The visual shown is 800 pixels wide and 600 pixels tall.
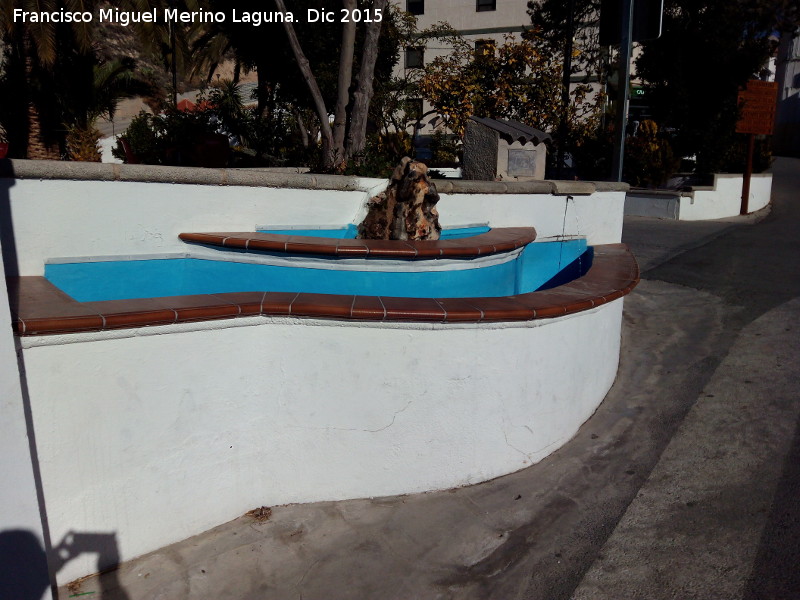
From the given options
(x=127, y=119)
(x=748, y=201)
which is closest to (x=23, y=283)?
(x=748, y=201)

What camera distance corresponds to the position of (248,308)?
3.80 metres

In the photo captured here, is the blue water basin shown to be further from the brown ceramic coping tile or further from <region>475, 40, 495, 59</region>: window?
<region>475, 40, 495, 59</region>: window

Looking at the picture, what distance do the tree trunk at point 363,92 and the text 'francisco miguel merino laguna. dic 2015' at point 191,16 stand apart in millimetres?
208

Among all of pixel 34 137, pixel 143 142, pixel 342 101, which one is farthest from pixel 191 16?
pixel 342 101

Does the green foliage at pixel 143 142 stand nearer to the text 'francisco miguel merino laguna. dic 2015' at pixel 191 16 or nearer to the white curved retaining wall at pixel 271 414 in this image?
the text 'francisco miguel merino laguna. dic 2015' at pixel 191 16

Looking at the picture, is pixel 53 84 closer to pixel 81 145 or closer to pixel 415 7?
pixel 81 145

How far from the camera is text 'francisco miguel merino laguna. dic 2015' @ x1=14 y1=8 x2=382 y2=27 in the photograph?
414 inches

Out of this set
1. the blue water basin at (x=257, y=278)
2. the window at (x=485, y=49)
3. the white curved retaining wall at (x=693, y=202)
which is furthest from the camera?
the window at (x=485, y=49)

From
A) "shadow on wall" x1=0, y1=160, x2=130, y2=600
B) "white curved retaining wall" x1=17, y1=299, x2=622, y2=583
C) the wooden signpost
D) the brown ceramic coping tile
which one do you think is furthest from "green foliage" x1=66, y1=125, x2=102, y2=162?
the wooden signpost

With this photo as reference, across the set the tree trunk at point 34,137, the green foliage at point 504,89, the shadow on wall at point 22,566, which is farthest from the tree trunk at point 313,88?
the green foliage at point 504,89

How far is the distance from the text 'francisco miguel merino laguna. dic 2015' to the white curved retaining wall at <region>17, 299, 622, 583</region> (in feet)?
22.1

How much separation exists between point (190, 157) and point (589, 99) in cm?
2127

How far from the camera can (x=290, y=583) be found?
3502 mm

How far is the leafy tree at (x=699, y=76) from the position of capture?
1647 cm
